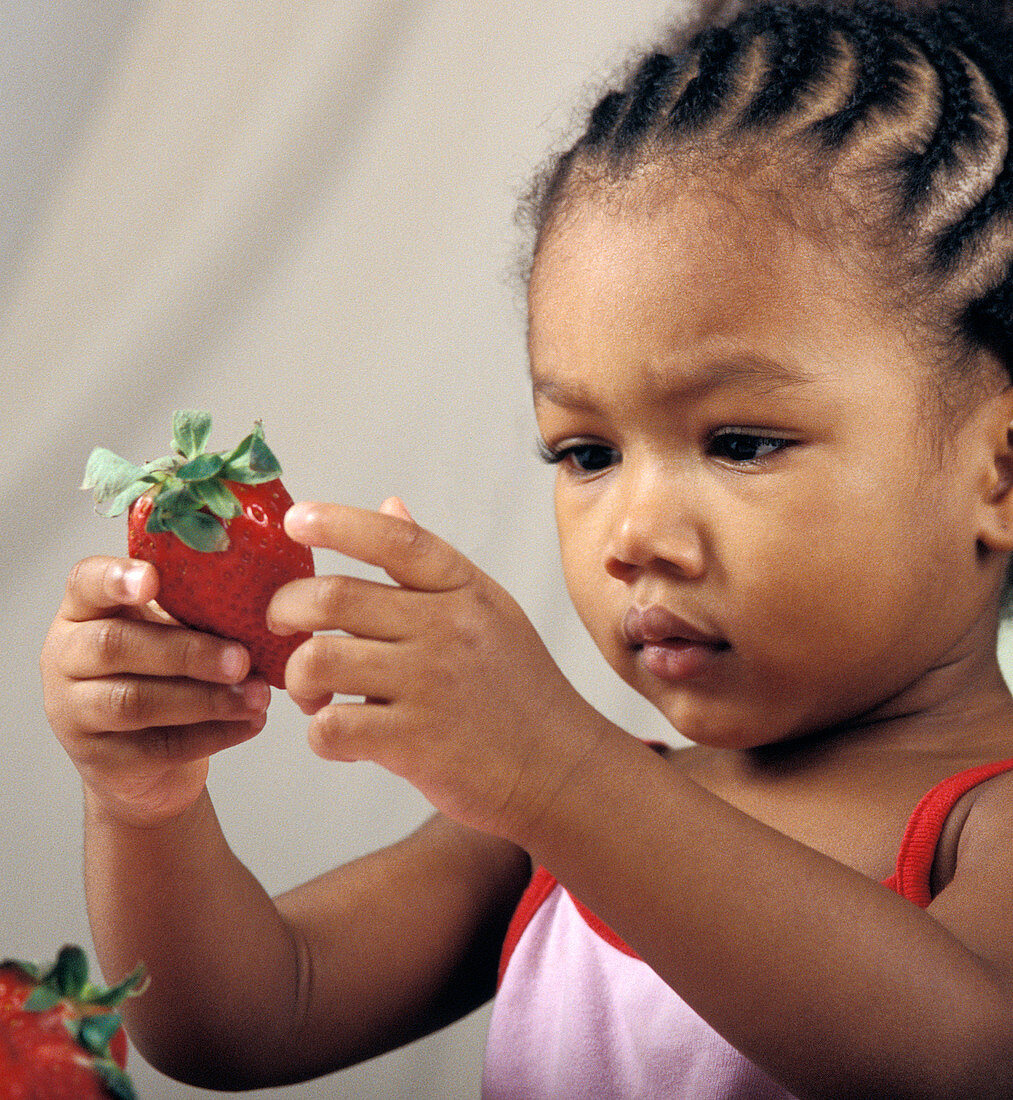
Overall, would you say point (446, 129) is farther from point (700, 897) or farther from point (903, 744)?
point (700, 897)

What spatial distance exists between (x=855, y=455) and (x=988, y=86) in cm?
30

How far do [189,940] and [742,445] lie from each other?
1.50ft

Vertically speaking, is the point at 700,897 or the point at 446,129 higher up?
the point at 446,129

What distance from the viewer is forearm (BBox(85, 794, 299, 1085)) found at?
2.68 feet

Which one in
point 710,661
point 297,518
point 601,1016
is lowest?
point 601,1016

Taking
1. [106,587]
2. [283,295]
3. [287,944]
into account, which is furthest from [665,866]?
[283,295]

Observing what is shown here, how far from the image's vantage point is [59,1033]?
19.5 inches

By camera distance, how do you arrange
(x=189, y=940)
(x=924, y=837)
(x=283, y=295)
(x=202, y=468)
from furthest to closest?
1. (x=283, y=295)
2. (x=189, y=940)
3. (x=924, y=837)
4. (x=202, y=468)

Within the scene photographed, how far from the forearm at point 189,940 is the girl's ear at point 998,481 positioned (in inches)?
20.1

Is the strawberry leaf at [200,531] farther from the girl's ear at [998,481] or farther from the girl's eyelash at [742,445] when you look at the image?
the girl's ear at [998,481]

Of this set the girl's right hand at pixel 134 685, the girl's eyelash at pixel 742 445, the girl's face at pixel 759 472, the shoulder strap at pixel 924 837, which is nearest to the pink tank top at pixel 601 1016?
the shoulder strap at pixel 924 837

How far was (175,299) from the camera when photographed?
1.43 meters

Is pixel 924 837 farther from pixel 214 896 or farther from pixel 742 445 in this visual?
pixel 214 896

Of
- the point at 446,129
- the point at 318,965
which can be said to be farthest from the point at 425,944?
the point at 446,129
